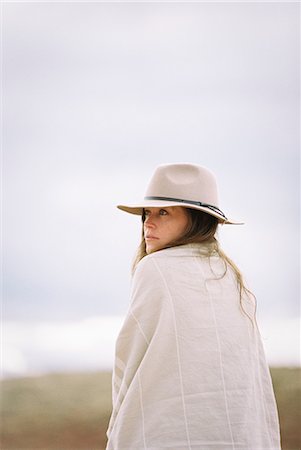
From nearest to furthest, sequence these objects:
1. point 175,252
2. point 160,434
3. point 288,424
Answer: point 160,434, point 175,252, point 288,424

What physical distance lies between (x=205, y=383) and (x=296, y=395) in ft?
11.4

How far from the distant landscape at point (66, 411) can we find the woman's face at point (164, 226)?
9.70ft

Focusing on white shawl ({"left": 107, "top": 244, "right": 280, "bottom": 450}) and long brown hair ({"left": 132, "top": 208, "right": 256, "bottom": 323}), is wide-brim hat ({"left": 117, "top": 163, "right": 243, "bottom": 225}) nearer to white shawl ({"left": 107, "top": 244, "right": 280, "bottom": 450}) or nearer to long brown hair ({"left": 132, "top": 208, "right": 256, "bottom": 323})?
long brown hair ({"left": 132, "top": 208, "right": 256, "bottom": 323})

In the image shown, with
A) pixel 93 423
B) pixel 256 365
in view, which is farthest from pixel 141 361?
pixel 93 423

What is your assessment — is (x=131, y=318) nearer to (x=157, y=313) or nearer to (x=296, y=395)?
(x=157, y=313)

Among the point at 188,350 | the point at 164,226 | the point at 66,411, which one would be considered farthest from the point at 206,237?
the point at 66,411

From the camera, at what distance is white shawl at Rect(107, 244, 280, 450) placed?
6.26ft

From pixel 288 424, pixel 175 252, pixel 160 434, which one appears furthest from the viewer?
pixel 288 424

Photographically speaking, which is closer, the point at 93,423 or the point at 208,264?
the point at 208,264

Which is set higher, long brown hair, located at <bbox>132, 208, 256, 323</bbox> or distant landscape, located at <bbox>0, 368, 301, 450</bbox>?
long brown hair, located at <bbox>132, 208, 256, 323</bbox>

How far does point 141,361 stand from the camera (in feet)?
6.49

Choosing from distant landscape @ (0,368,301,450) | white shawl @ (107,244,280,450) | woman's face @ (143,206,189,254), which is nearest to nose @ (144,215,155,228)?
woman's face @ (143,206,189,254)

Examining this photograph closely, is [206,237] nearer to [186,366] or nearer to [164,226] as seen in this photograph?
[164,226]

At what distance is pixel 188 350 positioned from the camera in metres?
1.94
